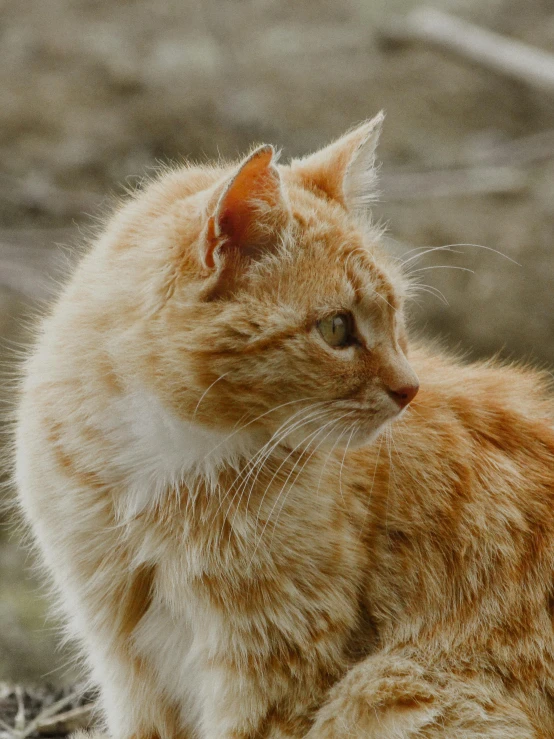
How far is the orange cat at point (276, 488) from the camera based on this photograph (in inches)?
81.5

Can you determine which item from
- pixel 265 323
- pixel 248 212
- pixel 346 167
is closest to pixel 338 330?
pixel 265 323

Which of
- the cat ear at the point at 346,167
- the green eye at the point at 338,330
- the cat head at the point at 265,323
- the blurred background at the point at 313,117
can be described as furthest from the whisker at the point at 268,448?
the blurred background at the point at 313,117

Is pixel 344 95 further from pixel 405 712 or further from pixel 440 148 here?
pixel 405 712

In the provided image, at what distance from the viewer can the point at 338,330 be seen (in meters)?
2.09

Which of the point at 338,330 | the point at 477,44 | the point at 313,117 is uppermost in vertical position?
the point at 477,44

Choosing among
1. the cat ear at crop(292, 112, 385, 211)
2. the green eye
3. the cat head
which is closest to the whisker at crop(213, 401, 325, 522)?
the cat head

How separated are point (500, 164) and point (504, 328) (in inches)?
68.7

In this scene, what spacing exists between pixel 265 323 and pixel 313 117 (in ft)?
18.0

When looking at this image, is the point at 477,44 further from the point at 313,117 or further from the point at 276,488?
the point at 276,488

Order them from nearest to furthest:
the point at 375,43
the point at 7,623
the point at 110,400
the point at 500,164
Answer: the point at 110,400 → the point at 7,623 → the point at 500,164 → the point at 375,43

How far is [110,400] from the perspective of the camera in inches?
86.2

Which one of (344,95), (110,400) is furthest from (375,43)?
(110,400)

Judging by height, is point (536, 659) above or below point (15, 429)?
below

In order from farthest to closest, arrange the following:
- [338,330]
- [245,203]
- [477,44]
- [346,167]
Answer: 1. [477,44]
2. [346,167]
3. [338,330]
4. [245,203]
